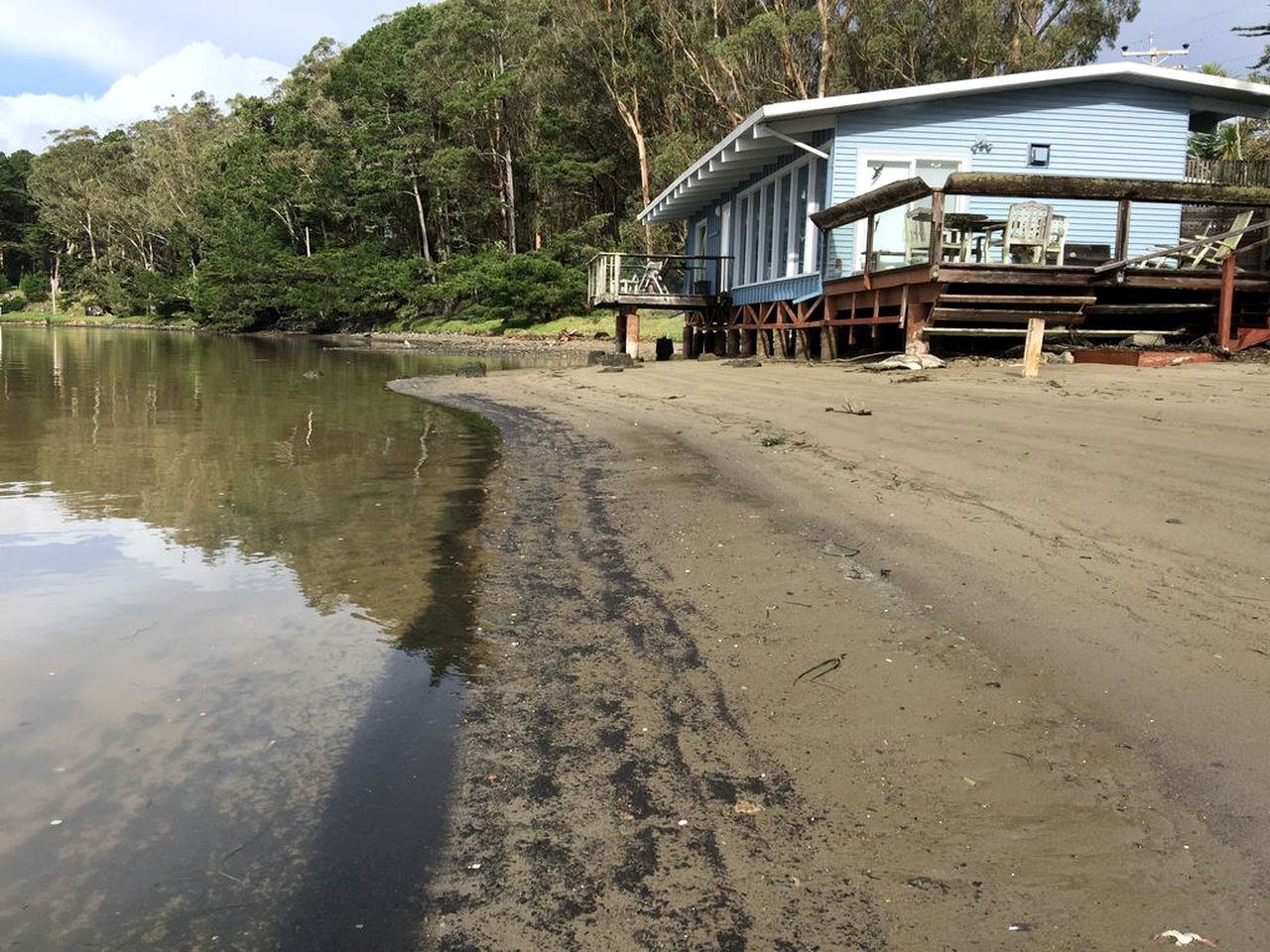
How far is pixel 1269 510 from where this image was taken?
15.6ft

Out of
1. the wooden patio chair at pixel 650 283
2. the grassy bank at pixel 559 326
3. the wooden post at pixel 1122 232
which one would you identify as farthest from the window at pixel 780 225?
the grassy bank at pixel 559 326

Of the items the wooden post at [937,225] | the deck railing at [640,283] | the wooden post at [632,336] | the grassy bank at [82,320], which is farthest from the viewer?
the grassy bank at [82,320]

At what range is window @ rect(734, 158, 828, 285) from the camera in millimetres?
17109

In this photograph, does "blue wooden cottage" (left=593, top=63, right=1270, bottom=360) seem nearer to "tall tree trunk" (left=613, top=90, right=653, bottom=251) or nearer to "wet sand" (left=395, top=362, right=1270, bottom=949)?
"wet sand" (left=395, top=362, right=1270, bottom=949)

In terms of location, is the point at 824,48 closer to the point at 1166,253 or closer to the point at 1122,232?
the point at 1122,232

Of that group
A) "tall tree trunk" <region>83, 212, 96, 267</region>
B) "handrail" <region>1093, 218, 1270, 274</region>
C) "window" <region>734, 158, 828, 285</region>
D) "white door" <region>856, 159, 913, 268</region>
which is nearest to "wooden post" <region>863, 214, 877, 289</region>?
"white door" <region>856, 159, 913, 268</region>

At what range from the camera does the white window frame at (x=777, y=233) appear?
17.1 metres

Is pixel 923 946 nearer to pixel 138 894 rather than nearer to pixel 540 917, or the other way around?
pixel 540 917

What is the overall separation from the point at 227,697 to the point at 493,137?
160ft

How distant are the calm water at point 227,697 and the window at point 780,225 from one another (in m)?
10.6

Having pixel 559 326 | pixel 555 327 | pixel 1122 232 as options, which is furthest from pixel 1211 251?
pixel 555 327

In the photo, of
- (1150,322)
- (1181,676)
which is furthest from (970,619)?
(1150,322)

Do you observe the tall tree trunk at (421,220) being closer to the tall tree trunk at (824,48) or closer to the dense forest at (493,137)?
the dense forest at (493,137)

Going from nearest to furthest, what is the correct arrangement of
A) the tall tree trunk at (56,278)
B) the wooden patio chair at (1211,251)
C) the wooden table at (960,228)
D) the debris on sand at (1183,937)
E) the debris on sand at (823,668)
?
the debris on sand at (1183,937) < the debris on sand at (823,668) < the wooden table at (960,228) < the wooden patio chair at (1211,251) < the tall tree trunk at (56,278)
